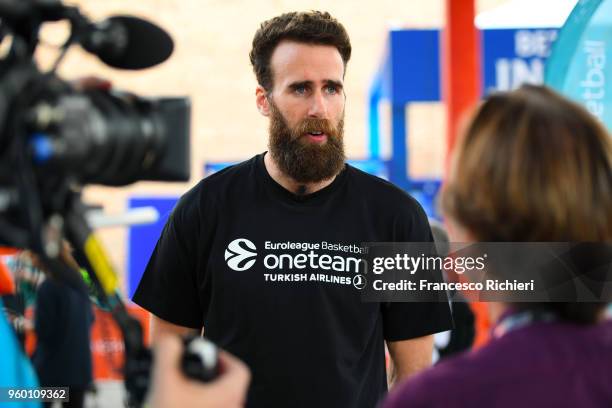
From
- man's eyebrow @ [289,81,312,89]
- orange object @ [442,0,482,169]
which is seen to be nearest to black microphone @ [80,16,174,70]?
man's eyebrow @ [289,81,312,89]

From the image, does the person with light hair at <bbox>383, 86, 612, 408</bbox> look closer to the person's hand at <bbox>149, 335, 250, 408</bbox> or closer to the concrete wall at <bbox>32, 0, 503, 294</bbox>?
the person's hand at <bbox>149, 335, 250, 408</bbox>

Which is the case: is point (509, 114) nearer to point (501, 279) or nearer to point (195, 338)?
point (501, 279)

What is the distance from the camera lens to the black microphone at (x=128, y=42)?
1688mm

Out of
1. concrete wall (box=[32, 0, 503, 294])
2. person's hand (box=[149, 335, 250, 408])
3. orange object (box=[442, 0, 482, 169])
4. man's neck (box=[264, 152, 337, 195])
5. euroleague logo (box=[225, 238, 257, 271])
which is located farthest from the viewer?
concrete wall (box=[32, 0, 503, 294])

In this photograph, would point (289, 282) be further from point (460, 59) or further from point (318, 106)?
point (460, 59)

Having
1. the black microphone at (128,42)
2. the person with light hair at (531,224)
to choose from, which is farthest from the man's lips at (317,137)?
the person with light hair at (531,224)

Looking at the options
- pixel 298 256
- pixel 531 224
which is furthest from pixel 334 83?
pixel 531 224

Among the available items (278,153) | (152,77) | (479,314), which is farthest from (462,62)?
(152,77)

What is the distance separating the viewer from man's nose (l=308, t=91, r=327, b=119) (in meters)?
2.87

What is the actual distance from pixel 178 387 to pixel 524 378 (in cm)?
51

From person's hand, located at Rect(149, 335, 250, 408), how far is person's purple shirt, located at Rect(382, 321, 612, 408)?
9.7 inches

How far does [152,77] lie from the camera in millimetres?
26984

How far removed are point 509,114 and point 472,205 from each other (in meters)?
0.16

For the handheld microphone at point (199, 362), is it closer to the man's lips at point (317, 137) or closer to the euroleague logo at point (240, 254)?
the euroleague logo at point (240, 254)
